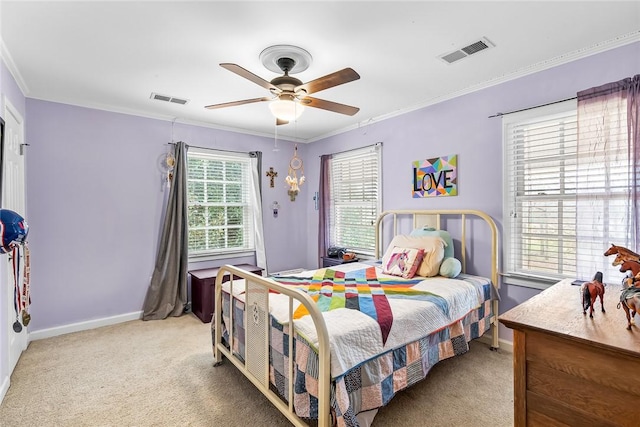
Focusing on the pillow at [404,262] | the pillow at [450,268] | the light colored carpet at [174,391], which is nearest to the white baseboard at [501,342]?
the light colored carpet at [174,391]

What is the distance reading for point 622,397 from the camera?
1.06 meters

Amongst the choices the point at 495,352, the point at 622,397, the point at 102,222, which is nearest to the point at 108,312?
the point at 102,222

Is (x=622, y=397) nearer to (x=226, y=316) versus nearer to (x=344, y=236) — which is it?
(x=226, y=316)

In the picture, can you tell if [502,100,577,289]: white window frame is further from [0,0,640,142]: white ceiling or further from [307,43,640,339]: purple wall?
[0,0,640,142]: white ceiling

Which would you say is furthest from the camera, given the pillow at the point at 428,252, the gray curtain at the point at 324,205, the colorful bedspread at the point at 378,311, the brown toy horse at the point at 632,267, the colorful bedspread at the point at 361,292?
the gray curtain at the point at 324,205

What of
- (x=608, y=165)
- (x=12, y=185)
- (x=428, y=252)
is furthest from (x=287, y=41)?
(x=12, y=185)

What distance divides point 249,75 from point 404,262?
2.03m

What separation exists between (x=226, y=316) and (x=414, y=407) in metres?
1.47

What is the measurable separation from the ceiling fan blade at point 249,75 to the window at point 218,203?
2.35 meters

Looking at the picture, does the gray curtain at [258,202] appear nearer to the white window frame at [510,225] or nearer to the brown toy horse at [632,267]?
the white window frame at [510,225]

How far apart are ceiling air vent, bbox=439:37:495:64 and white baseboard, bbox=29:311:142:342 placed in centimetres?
405

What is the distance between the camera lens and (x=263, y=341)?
1945 millimetres

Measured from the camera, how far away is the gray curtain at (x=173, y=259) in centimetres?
369

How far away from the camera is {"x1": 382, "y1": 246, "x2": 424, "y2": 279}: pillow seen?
285cm
